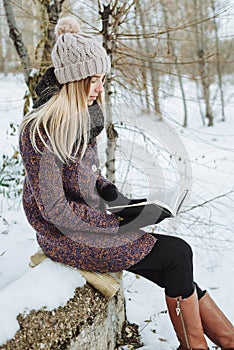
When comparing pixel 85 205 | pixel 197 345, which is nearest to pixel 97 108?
pixel 85 205

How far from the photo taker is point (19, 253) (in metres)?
2.49

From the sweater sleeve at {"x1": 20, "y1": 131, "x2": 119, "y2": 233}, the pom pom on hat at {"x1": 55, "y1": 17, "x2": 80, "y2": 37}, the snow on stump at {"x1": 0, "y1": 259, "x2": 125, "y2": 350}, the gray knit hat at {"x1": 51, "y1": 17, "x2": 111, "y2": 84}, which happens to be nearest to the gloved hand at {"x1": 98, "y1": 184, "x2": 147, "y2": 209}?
the sweater sleeve at {"x1": 20, "y1": 131, "x2": 119, "y2": 233}

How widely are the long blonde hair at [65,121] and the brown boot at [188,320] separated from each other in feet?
2.44

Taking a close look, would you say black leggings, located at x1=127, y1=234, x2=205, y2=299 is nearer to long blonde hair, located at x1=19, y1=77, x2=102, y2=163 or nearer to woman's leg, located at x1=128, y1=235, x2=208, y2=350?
woman's leg, located at x1=128, y1=235, x2=208, y2=350

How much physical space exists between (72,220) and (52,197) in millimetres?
121

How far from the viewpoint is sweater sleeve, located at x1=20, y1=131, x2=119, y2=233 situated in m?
1.65

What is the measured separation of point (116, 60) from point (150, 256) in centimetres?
151

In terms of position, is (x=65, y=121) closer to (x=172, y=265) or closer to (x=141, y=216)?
(x=141, y=216)

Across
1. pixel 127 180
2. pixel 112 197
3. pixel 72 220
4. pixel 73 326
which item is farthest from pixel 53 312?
pixel 127 180

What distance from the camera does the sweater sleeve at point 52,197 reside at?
5.43 ft

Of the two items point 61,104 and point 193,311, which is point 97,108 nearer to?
point 61,104

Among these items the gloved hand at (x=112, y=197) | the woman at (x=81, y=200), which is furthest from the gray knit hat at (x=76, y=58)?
the gloved hand at (x=112, y=197)

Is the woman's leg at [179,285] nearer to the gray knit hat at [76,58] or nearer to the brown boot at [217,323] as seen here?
the brown boot at [217,323]

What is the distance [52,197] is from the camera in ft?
5.44
